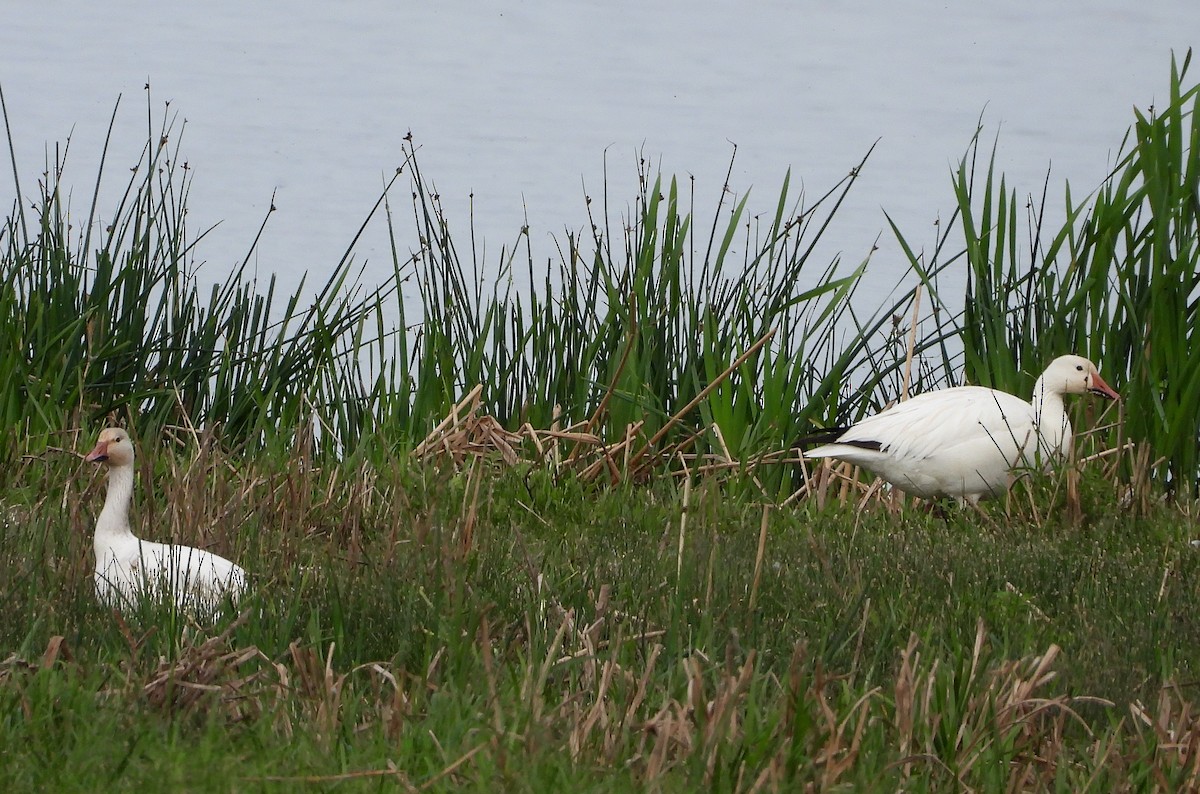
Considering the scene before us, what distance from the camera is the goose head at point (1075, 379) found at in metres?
5.51

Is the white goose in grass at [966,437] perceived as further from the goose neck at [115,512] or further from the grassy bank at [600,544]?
the goose neck at [115,512]

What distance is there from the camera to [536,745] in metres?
2.46

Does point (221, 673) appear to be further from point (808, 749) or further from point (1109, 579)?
point (1109, 579)

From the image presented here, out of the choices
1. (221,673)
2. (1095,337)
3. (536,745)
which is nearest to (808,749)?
(536,745)

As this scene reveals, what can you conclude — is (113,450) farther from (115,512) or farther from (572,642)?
(572,642)

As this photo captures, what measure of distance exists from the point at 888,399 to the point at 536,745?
14.1 feet

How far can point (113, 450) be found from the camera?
4.20 m

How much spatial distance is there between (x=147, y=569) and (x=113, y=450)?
0.64 meters

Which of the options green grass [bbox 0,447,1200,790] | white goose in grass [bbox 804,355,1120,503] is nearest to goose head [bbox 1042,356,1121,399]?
white goose in grass [bbox 804,355,1120,503]

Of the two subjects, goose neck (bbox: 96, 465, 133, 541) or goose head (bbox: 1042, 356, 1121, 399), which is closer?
goose neck (bbox: 96, 465, 133, 541)

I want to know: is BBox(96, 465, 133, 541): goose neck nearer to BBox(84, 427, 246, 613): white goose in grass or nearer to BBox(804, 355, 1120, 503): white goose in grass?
BBox(84, 427, 246, 613): white goose in grass

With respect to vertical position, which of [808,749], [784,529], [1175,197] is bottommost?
[784,529]

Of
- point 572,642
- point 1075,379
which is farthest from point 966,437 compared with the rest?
point 572,642

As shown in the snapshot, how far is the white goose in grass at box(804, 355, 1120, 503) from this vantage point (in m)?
5.27
